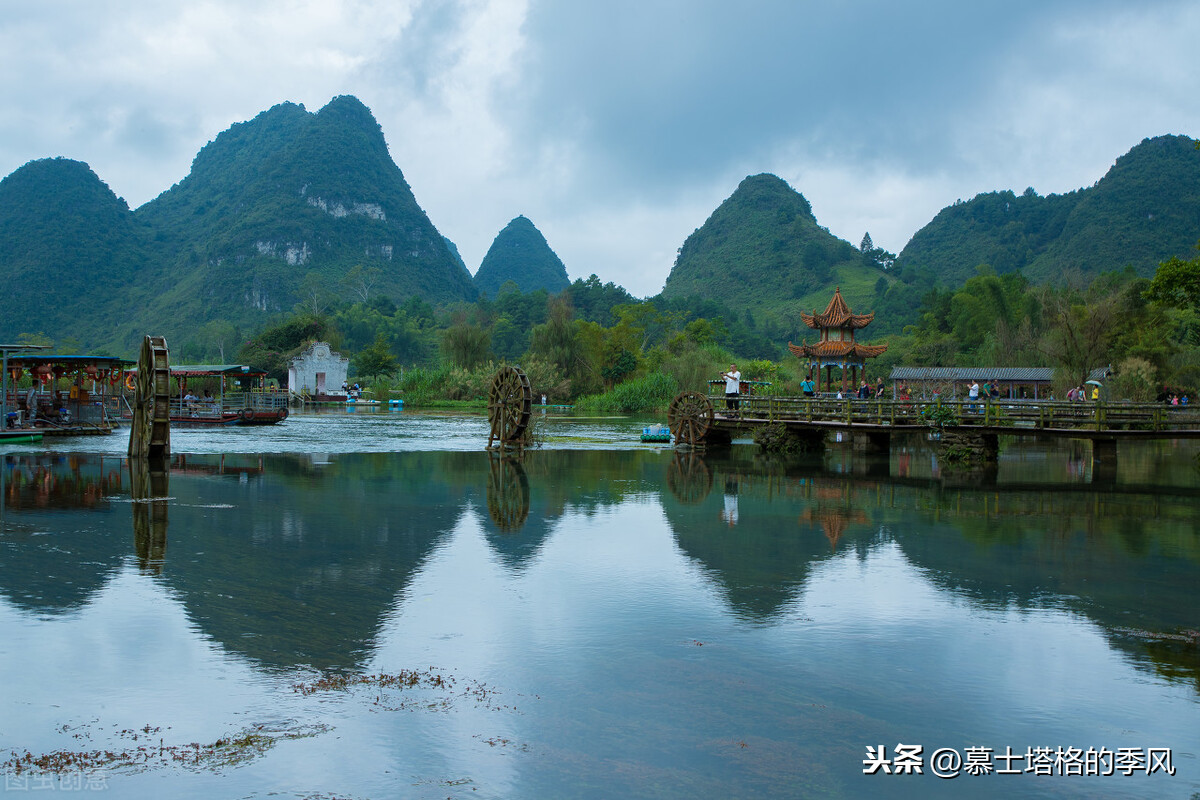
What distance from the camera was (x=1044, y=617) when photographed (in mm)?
9570

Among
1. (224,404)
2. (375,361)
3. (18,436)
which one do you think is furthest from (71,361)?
(375,361)

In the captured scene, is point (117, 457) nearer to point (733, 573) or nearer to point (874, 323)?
point (733, 573)

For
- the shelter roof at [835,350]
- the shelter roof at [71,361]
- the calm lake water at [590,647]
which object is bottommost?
the calm lake water at [590,647]

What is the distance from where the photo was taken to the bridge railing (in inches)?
907

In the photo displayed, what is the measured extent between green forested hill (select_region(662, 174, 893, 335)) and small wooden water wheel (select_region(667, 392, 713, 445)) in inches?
3324

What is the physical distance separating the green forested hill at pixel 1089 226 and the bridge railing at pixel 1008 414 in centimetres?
5992

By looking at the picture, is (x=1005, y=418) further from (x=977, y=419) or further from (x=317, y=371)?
(x=317, y=371)

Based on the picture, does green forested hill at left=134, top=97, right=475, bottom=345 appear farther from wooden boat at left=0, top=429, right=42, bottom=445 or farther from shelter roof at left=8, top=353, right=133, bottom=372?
wooden boat at left=0, top=429, right=42, bottom=445

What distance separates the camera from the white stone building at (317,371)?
2795 inches

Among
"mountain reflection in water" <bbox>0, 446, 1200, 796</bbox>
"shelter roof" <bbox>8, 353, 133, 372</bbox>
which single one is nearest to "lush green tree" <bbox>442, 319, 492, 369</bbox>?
"shelter roof" <bbox>8, 353, 133, 372</bbox>

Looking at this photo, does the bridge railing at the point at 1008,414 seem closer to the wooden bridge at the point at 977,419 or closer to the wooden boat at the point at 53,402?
the wooden bridge at the point at 977,419

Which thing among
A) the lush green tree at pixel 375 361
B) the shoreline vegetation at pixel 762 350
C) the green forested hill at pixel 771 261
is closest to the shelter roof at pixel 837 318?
the shoreline vegetation at pixel 762 350

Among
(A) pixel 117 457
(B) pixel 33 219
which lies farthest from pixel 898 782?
(B) pixel 33 219

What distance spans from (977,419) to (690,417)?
9.21 m
